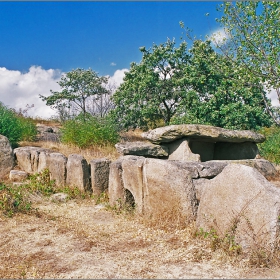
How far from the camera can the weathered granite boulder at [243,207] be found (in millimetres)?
3994

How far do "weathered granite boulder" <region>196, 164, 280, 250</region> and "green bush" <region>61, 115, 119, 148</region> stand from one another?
27.1 ft

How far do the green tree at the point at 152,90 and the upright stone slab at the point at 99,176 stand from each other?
26.8ft

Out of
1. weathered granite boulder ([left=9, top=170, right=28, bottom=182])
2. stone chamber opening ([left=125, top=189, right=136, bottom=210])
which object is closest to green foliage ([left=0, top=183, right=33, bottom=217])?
stone chamber opening ([left=125, top=189, right=136, bottom=210])

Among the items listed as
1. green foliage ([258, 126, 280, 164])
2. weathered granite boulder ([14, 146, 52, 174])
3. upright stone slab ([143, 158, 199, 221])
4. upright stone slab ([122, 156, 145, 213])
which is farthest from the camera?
green foliage ([258, 126, 280, 164])

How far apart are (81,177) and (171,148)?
3237 millimetres

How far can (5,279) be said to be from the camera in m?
3.84

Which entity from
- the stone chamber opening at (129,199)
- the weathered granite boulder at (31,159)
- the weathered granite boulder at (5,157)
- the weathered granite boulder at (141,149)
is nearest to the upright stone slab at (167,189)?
the stone chamber opening at (129,199)

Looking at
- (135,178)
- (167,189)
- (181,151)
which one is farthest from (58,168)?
(167,189)

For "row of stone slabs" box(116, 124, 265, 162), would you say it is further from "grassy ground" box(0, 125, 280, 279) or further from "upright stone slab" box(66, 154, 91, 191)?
"grassy ground" box(0, 125, 280, 279)

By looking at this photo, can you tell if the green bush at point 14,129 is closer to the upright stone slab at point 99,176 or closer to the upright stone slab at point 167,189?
the upright stone slab at point 99,176

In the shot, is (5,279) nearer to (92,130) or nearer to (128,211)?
(128,211)

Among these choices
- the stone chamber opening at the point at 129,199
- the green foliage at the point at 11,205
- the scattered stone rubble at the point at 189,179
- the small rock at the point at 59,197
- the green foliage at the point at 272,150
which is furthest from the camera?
the green foliage at the point at 272,150

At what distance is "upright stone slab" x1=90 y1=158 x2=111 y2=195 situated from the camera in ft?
24.6

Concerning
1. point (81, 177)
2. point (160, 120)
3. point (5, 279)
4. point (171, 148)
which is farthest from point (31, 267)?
point (160, 120)
